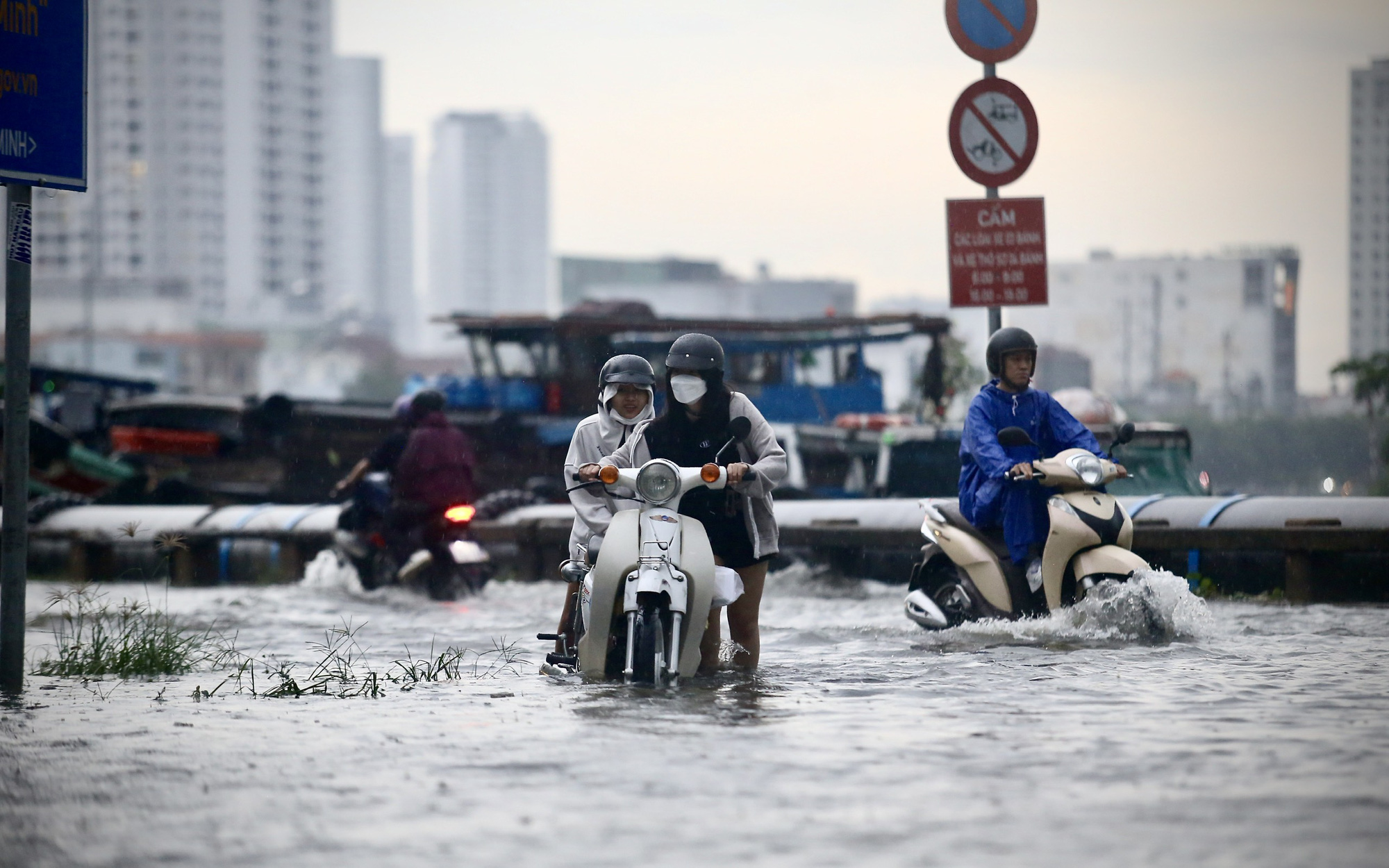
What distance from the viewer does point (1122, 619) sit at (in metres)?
8.52

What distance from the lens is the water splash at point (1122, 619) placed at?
27.7ft

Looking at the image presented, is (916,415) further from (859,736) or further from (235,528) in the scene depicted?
(859,736)

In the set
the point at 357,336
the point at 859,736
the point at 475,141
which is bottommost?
the point at 859,736

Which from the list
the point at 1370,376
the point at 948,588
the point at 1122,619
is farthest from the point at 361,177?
the point at 1122,619

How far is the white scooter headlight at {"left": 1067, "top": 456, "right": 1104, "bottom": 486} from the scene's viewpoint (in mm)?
8609

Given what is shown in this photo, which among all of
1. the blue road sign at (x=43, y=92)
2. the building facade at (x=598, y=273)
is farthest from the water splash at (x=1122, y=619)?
the building facade at (x=598, y=273)

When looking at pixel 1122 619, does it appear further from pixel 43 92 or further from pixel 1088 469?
pixel 43 92

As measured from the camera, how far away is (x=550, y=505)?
1653 centimetres

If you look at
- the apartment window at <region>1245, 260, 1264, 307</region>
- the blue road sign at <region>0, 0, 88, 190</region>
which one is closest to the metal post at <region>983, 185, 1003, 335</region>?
the blue road sign at <region>0, 0, 88, 190</region>

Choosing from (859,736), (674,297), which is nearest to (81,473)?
(859,736)

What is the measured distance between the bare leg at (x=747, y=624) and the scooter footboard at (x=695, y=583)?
0.62 meters

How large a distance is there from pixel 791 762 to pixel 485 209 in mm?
187837

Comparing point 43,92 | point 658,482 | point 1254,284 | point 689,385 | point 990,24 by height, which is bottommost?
point 658,482

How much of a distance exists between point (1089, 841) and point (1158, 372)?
232 ft
